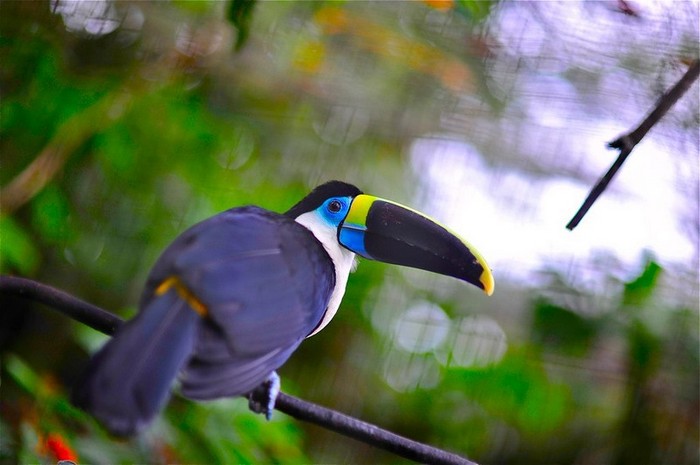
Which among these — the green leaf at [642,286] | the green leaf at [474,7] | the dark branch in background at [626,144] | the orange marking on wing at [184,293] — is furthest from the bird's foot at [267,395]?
the green leaf at [642,286]

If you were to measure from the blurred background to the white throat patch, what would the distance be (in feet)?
0.62

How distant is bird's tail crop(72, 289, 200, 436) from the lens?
657 millimetres

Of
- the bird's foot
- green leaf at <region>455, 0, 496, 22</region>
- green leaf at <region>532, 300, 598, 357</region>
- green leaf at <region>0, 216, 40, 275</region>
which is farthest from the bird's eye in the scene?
green leaf at <region>532, 300, 598, 357</region>

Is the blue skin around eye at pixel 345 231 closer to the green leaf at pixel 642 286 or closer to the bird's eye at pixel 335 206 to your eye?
the bird's eye at pixel 335 206

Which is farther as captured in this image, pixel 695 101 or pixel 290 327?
pixel 695 101

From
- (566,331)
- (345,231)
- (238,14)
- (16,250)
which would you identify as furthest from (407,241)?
(566,331)

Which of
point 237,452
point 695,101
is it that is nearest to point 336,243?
point 237,452

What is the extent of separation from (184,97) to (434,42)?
0.62 meters

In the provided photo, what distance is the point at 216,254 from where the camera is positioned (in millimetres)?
810

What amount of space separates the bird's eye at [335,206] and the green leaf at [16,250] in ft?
2.68

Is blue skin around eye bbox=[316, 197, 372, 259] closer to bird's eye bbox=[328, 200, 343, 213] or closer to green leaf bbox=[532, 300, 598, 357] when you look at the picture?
bird's eye bbox=[328, 200, 343, 213]

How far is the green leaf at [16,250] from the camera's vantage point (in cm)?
156

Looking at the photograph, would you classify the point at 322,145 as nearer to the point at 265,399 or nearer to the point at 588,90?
the point at 588,90

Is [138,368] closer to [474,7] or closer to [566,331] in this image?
[474,7]
